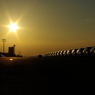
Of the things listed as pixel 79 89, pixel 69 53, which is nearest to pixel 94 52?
pixel 69 53

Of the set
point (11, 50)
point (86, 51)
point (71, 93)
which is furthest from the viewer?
point (11, 50)

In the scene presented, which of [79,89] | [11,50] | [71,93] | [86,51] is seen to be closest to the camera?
[71,93]

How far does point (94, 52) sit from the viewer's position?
40688 millimetres

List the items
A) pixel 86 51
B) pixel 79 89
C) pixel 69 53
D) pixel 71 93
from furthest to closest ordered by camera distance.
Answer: pixel 69 53
pixel 86 51
pixel 79 89
pixel 71 93

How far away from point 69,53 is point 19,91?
165 ft

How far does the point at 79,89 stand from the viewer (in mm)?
6707

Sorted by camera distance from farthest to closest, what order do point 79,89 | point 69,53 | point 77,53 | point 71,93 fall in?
point 69,53
point 77,53
point 79,89
point 71,93

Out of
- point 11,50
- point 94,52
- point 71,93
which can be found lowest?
point 71,93

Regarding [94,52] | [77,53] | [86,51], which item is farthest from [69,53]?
[94,52]

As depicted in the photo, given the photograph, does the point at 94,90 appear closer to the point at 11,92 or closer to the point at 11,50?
the point at 11,92

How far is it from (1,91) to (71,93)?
1.74m

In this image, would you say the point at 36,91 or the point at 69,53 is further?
the point at 69,53

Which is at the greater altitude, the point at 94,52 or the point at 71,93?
the point at 94,52

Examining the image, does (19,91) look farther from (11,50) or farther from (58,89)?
(11,50)
